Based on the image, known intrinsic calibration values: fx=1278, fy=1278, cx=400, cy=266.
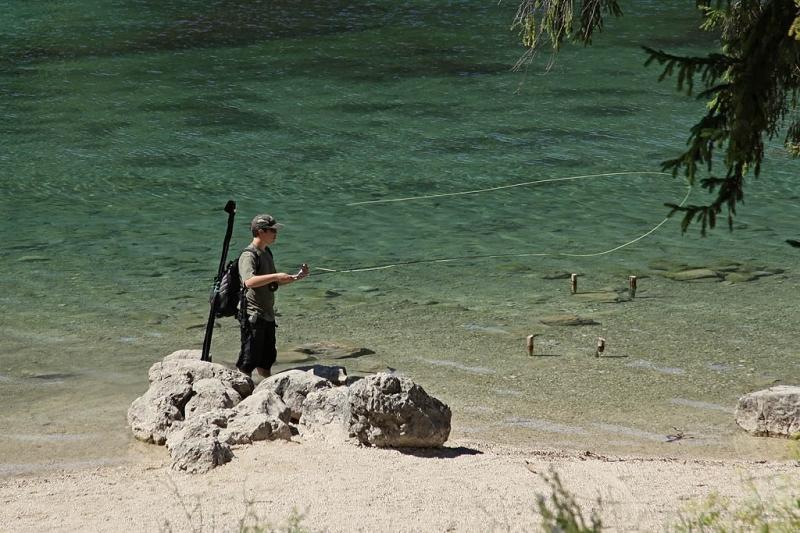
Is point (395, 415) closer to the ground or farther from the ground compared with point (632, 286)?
farther from the ground

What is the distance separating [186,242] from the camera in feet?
68.5

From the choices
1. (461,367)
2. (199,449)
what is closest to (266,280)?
(199,449)

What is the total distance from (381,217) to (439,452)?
12712mm

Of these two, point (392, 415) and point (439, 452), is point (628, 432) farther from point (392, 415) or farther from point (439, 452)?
point (392, 415)

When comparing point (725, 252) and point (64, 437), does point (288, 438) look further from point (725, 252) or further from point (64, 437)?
point (725, 252)

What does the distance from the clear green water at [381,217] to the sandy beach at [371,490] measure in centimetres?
114

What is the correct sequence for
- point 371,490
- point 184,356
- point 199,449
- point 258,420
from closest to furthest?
1. point 371,490
2. point 199,449
3. point 258,420
4. point 184,356

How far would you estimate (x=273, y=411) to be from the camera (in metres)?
10.9

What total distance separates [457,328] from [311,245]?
564 centimetres

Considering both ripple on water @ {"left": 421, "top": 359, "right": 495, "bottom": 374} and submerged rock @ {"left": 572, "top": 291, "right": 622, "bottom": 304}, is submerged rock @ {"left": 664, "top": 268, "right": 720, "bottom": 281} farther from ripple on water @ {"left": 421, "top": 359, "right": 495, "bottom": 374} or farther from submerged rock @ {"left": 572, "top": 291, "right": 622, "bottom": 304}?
ripple on water @ {"left": 421, "top": 359, "right": 495, "bottom": 374}

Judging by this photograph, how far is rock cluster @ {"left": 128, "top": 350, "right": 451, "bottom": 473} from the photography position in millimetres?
10195

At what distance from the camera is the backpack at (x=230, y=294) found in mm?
12000

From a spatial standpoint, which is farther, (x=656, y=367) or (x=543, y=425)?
(x=656, y=367)

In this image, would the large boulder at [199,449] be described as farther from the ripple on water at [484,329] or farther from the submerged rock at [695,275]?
the submerged rock at [695,275]
